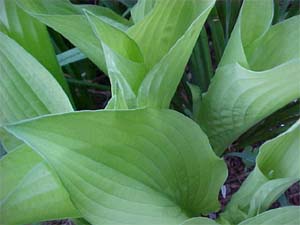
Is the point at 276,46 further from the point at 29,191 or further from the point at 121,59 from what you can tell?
the point at 29,191

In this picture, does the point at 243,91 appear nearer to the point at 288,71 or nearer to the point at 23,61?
the point at 288,71

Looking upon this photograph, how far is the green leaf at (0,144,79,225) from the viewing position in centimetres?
65

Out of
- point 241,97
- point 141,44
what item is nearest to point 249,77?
point 241,97

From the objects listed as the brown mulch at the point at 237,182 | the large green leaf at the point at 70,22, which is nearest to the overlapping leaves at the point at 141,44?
the large green leaf at the point at 70,22

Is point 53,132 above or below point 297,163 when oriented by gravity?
above

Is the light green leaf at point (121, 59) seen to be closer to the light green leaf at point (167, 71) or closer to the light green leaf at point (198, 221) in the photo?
the light green leaf at point (167, 71)

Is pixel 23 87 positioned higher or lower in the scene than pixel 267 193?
higher

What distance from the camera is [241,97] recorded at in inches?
28.1

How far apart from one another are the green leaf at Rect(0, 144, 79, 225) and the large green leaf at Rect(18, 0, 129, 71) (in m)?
0.16

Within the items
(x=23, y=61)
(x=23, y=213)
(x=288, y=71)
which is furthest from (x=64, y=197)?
(x=288, y=71)

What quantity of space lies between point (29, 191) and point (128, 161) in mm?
114

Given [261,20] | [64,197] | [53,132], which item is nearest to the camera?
[53,132]

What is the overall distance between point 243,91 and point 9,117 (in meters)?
0.29

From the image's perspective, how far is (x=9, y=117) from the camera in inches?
29.4
